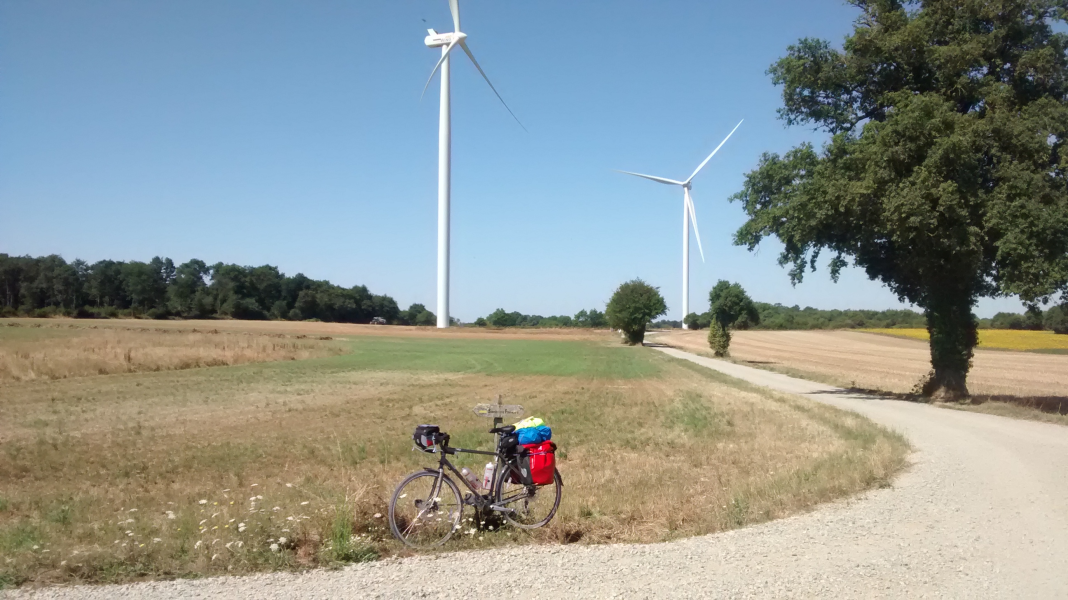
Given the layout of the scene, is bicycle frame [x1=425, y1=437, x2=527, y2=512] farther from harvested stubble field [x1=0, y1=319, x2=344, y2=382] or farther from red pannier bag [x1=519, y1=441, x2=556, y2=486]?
harvested stubble field [x1=0, y1=319, x2=344, y2=382]

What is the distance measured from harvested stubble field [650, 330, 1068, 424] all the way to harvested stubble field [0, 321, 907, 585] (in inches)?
263

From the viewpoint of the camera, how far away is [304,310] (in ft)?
486

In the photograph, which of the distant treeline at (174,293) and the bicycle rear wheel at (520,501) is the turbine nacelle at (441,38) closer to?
the distant treeline at (174,293)

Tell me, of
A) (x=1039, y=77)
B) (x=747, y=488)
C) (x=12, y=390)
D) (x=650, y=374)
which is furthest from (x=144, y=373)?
(x=1039, y=77)

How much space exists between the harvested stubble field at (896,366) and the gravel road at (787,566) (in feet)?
44.2

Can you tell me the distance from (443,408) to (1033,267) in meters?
16.8

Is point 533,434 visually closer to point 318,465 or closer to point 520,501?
point 520,501

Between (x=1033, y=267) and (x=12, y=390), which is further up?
(x=1033, y=267)

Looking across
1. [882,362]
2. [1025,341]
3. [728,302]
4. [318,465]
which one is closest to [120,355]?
[318,465]

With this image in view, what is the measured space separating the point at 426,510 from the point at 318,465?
7.08 meters

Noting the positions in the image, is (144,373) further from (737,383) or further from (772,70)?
(772,70)

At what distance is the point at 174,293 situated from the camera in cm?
12581

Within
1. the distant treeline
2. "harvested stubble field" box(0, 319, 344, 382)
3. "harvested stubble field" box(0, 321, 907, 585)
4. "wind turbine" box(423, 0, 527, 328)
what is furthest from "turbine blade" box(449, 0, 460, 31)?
the distant treeline

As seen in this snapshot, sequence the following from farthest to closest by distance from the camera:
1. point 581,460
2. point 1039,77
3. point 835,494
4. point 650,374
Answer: point 650,374 → point 1039,77 → point 581,460 → point 835,494
